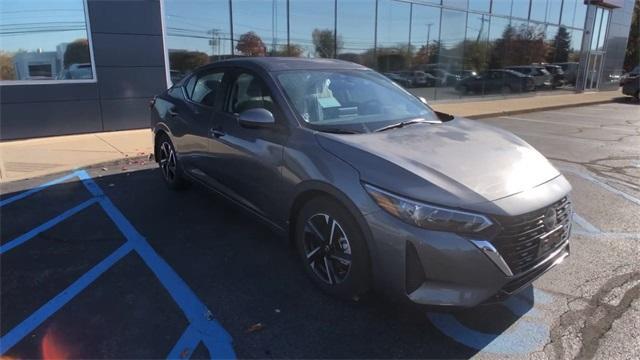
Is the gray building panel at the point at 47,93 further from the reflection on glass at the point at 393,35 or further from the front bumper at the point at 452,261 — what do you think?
the reflection on glass at the point at 393,35

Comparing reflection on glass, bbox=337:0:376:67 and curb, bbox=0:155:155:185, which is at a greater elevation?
reflection on glass, bbox=337:0:376:67

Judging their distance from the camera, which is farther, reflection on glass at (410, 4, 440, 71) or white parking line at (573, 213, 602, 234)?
reflection on glass at (410, 4, 440, 71)

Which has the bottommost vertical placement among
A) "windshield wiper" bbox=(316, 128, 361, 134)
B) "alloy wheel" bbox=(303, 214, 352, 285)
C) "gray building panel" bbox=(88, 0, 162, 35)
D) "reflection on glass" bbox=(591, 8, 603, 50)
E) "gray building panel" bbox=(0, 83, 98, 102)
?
"alloy wheel" bbox=(303, 214, 352, 285)

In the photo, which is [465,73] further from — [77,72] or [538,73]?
[77,72]

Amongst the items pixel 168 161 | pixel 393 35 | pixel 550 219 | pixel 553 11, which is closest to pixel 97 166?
pixel 168 161

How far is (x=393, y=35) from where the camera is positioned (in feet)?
53.1

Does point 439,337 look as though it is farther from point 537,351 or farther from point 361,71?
point 361,71

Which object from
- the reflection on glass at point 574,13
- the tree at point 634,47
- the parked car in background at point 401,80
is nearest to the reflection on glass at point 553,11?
the reflection on glass at point 574,13

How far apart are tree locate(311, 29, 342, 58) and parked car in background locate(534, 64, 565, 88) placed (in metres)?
15.0

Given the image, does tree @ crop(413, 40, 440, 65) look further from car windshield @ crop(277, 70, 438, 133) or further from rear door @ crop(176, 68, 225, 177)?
car windshield @ crop(277, 70, 438, 133)

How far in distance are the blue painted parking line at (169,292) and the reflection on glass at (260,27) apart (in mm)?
8439

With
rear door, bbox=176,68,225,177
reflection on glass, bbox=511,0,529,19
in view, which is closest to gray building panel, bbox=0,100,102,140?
rear door, bbox=176,68,225,177

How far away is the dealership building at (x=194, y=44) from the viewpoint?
30.2ft

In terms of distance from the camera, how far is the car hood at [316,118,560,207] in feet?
8.87
